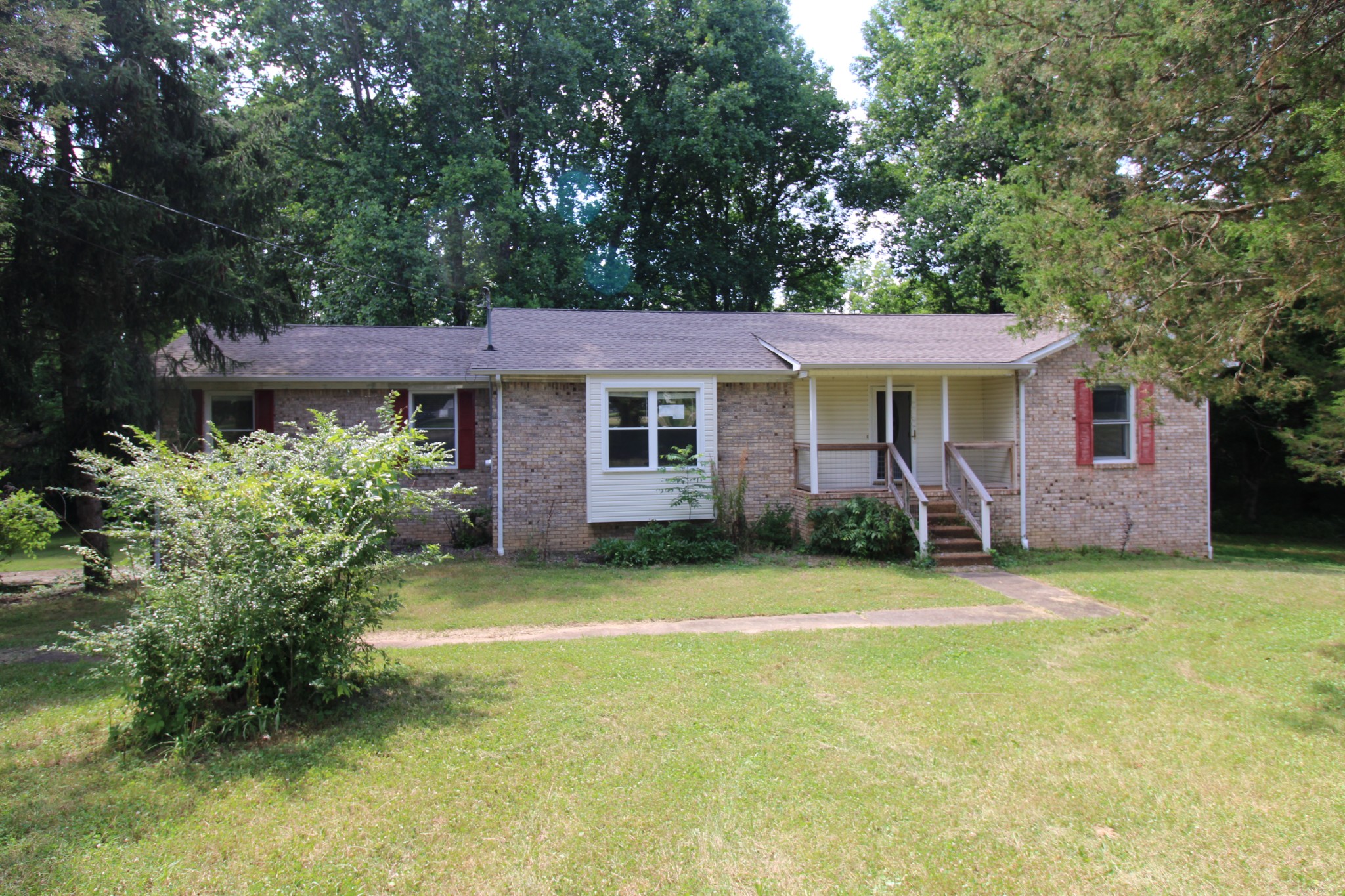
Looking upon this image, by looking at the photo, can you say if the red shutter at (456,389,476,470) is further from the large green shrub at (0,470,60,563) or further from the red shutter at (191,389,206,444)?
the large green shrub at (0,470,60,563)

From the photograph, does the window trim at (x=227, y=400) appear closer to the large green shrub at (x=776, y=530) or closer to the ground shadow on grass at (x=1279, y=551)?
the large green shrub at (x=776, y=530)

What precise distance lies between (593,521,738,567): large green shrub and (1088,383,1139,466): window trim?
6.76 meters

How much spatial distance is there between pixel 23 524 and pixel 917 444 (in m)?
13.5

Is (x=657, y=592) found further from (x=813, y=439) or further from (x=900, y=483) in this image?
(x=900, y=483)

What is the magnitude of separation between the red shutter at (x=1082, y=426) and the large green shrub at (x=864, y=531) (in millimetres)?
3663

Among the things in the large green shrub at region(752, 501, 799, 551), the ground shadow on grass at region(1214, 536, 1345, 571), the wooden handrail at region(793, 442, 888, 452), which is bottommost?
the ground shadow on grass at region(1214, 536, 1345, 571)

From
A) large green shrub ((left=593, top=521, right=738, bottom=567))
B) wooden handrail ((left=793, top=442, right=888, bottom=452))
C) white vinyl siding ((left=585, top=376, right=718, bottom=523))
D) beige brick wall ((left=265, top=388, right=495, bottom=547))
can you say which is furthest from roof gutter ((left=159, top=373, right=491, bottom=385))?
wooden handrail ((left=793, top=442, right=888, bottom=452))

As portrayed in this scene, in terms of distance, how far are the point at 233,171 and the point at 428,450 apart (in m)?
7.75

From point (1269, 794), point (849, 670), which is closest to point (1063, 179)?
point (849, 670)

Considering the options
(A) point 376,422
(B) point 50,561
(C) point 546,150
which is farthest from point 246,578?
(C) point 546,150

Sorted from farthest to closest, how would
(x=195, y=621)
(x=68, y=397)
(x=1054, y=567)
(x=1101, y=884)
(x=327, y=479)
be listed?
(x=1054, y=567) → (x=68, y=397) → (x=327, y=479) → (x=195, y=621) → (x=1101, y=884)

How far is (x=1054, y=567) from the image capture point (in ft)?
40.0

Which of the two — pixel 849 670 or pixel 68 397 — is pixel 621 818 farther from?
pixel 68 397

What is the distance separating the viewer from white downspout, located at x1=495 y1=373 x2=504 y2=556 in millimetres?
13352
